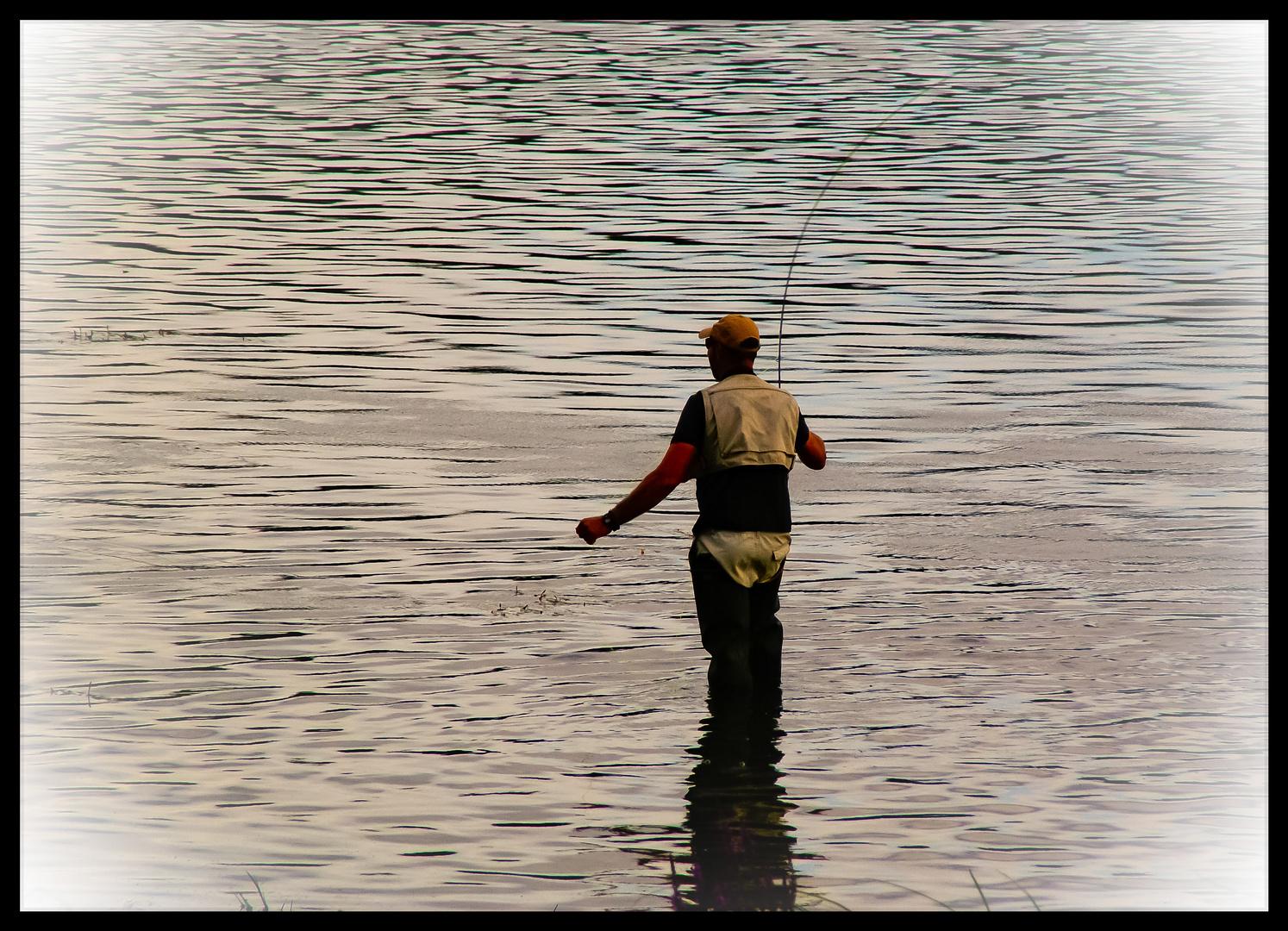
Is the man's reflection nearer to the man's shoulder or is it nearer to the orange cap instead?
the man's shoulder

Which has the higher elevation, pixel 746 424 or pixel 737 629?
pixel 746 424

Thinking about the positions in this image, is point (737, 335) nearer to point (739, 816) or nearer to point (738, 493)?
point (738, 493)

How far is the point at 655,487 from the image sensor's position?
24.5ft

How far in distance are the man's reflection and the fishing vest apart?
1195mm

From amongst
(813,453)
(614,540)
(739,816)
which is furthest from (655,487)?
(614,540)

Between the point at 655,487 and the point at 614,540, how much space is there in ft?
14.2

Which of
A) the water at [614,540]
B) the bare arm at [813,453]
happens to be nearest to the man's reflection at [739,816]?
the water at [614,540]

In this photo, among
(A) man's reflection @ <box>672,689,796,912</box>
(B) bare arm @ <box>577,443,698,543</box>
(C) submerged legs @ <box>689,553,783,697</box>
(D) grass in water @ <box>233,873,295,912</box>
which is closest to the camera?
(D) grass in water @ <box>233,873,295,912</box>

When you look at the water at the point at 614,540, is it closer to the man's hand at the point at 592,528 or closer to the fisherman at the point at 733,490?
the fisherman at the point at 733,490

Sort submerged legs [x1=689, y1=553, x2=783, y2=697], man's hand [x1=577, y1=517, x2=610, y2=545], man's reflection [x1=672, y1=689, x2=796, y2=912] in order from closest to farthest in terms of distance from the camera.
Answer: man's reflection [x1=672, y1=689, x2=796, y2=912], man's hand [x1=577, y1=517, x2=610, y2=545], submerged legs [x1=689, y1=553, x2=783, y2=697]

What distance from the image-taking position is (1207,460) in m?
13.7

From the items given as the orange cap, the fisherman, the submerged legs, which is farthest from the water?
the orange cap

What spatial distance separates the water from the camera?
21.4 ft

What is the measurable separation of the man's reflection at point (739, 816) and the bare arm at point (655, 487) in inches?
41.7
